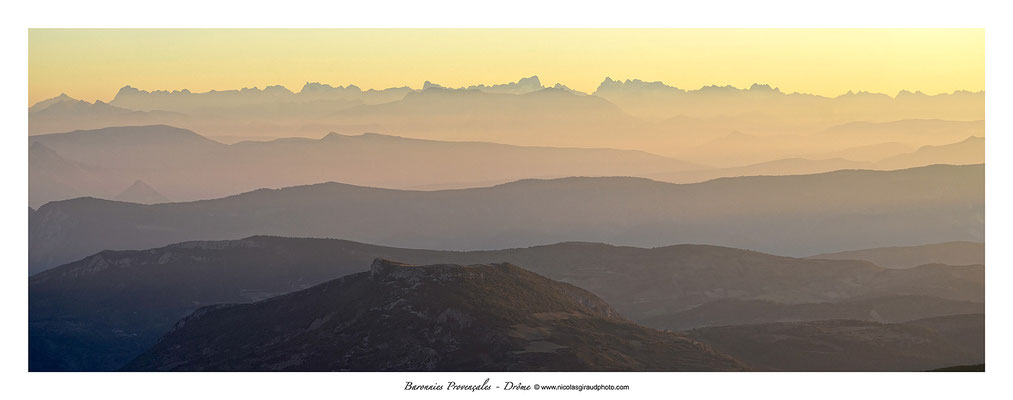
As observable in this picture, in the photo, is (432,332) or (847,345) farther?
(847,345)

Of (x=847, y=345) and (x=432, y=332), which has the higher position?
(x=432, y=332)

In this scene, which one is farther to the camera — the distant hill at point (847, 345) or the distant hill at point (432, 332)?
the distant hill at point (847, 345)

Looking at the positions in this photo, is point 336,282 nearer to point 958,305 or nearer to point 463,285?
point 463,285

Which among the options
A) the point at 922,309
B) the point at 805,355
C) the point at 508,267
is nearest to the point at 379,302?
the point at 508,267

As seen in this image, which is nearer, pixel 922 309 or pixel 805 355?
pixel 805 355

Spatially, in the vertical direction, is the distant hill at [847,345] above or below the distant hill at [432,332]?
below
